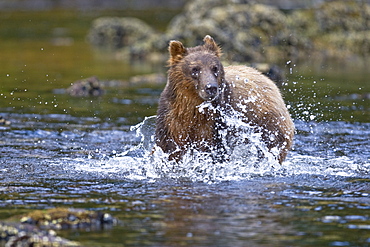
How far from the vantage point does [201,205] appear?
7.61 metres

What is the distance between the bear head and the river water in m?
1.00

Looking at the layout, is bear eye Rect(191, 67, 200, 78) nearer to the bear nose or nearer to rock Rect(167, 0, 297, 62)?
the bear nose

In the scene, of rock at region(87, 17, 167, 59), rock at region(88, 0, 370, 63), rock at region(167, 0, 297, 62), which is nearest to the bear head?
rock at region(88, 0, 370, 63)

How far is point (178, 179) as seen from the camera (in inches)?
354

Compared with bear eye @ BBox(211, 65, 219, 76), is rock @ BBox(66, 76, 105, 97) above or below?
below

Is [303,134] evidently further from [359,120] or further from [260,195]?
[260,195]

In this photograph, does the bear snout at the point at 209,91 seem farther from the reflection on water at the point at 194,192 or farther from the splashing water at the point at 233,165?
the reflection on water at the point at 194,192

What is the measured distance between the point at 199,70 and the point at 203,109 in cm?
58

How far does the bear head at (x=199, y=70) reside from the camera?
29.3 ft

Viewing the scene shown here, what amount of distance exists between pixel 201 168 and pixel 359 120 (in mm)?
5742

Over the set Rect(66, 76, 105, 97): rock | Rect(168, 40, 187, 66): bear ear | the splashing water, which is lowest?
the splashing water

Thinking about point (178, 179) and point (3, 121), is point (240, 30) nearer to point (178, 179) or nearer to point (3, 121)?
point (3, 121)

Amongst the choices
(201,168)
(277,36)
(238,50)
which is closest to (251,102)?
(201,168)

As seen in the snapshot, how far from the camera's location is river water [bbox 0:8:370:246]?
6.62 meters
